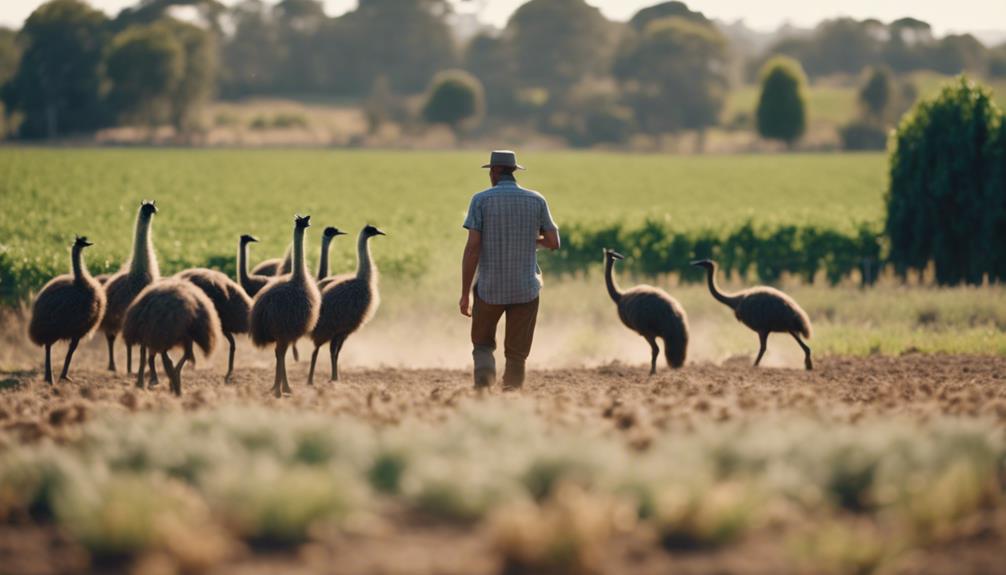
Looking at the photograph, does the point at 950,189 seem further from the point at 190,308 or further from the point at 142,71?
the point at 142,71

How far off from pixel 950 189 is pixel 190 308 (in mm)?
18134

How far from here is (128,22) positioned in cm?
14225

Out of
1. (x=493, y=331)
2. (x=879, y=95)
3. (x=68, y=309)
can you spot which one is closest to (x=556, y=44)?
(x=879, y=95)

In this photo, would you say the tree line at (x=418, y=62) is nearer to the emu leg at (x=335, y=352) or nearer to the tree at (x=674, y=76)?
the tree at (x=674, y=76)

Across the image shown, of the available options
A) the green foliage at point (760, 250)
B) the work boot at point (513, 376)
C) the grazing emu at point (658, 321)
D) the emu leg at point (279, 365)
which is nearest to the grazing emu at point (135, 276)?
the emu leg at point (279, 365)

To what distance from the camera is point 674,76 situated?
129 m

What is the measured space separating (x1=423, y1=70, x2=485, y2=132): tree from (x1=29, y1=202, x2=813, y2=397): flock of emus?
106 metres

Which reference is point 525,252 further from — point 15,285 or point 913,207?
point 913,207

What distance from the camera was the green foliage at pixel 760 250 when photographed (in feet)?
81.4

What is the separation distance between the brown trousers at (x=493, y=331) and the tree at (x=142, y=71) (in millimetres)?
100784

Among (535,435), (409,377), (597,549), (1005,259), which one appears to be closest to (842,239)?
(1005,259)

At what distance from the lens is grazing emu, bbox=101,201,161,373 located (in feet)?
43.5

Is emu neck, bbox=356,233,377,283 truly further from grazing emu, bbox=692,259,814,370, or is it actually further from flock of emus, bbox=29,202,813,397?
grazing emu, bbox=692,259,814,370

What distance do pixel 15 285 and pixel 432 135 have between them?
10925 cm
